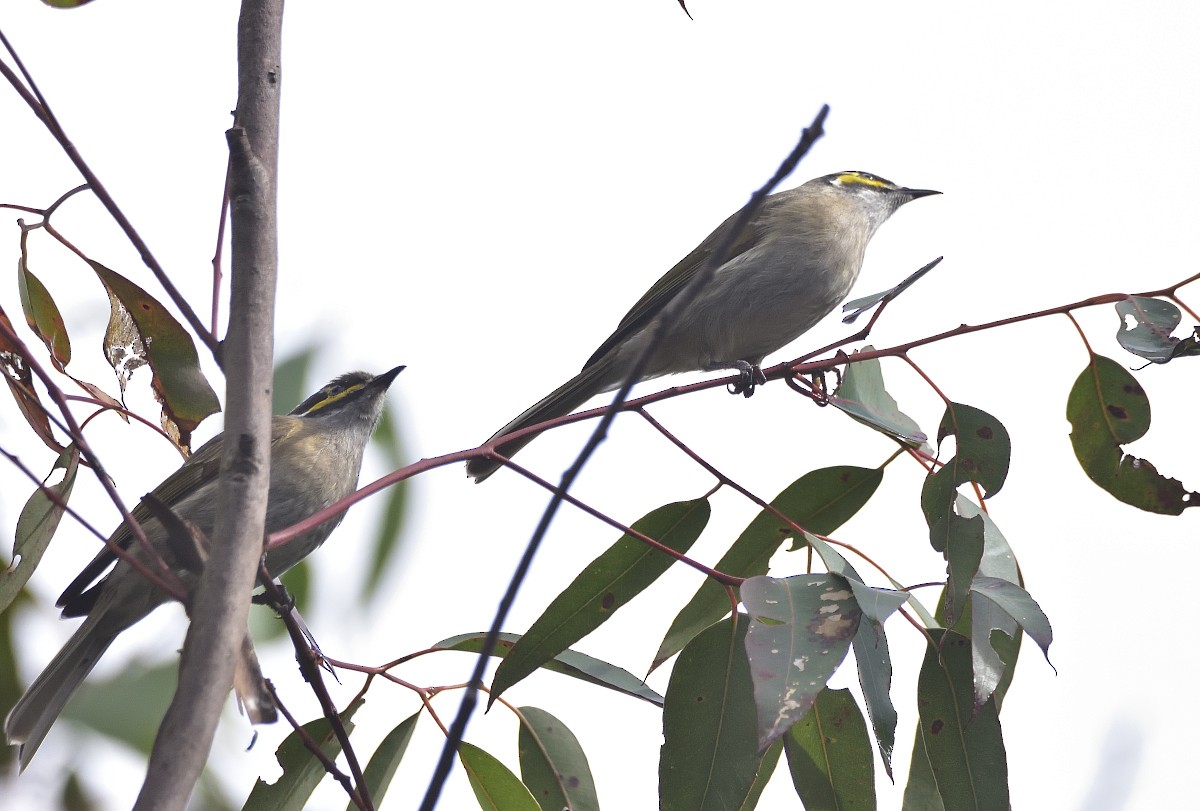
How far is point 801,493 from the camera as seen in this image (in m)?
2.96

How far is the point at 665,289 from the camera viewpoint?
4867 mm

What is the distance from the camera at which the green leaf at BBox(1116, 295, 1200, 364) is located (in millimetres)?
2486

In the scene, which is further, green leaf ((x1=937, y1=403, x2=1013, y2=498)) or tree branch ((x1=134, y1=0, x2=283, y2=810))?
green leaf ((x1=937, y1=403, x2=1013, y2=498))

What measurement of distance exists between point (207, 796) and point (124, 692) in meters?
0.44

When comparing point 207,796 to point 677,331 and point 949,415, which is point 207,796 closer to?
point 677,331

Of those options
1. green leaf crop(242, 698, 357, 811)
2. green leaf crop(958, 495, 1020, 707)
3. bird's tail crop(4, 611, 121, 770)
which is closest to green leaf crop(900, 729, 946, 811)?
green leaf crop(958, 495, 1020, 707)

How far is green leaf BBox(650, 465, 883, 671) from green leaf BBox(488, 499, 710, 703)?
0.13 meters

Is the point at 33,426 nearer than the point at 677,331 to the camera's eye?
Yes

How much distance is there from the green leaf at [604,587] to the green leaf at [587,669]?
81mm

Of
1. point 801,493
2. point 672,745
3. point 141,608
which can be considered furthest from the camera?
point 141,608

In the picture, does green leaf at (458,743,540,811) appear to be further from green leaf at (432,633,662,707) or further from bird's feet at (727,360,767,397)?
bird's feet at (727,360,767,397)

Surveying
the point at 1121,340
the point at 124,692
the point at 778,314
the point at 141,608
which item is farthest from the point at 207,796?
the point at 1121,340

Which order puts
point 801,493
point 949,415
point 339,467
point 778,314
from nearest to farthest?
1. point 949,415
2. point 801,493
3. point 339,467
4. point 778,314

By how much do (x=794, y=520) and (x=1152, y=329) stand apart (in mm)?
938
